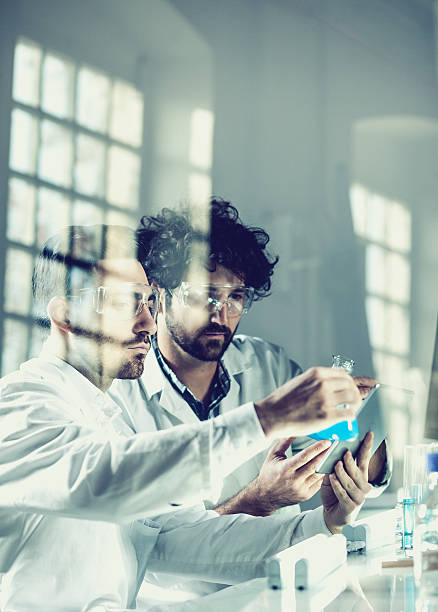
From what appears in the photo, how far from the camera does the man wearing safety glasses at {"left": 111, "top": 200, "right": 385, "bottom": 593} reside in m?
1.76

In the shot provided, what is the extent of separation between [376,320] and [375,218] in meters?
0.35

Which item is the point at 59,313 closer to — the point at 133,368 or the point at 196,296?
the point at 133,368

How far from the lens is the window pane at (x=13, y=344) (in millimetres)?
1615

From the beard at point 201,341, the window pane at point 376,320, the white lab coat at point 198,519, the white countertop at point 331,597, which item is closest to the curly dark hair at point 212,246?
the beard at point 201,341

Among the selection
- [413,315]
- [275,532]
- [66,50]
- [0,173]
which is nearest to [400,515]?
[275,532]

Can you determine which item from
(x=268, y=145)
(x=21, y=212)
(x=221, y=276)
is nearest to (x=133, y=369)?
(x=221, y=276)

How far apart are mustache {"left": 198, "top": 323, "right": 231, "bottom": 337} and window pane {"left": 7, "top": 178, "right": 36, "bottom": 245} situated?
49 centimetres

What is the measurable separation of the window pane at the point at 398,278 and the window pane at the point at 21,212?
4.09ft

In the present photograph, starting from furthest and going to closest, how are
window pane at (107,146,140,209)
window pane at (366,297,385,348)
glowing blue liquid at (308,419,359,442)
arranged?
1. window pane at (366,297,385,348)
2. window pane at (107,146,140,209)
3. glowing blue liquid at (308,419,359,442)

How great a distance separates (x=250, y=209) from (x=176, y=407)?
2.02ft

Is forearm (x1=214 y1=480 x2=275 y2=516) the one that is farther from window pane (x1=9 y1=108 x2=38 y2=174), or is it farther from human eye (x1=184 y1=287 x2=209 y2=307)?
→ window pane (x1=9 y1=108 x2=38 y2=174)

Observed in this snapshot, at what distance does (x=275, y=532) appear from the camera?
5.71 ft

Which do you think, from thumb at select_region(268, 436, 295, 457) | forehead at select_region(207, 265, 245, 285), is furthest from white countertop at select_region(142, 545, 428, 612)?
forehead at select_region(207, 265, 245, 285)

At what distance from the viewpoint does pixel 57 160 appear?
1737mm
